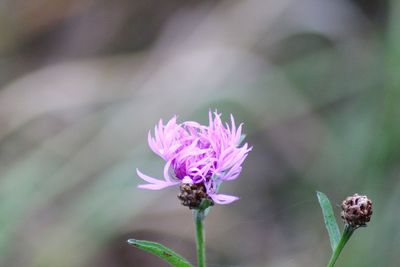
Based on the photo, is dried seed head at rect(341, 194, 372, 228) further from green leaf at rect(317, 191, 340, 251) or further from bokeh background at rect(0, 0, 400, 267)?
bokeh background at rect(0, 0, 400, 267)

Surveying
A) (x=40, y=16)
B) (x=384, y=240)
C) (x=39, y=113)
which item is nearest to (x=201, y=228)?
(x=384, y=240)

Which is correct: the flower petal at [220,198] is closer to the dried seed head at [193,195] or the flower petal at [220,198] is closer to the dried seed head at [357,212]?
the dried seed head at [193,195]

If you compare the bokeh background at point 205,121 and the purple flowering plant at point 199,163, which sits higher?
the bokeh background at point 205,121

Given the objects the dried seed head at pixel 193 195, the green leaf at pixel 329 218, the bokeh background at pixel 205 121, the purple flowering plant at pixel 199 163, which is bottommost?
the green leaf at pixel 329 218

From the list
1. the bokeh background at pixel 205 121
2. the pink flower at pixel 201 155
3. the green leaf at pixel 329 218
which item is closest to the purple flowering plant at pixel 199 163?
the pink flower at pixel 201 155

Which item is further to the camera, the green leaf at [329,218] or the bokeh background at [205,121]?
the bokeh background at [205,121]

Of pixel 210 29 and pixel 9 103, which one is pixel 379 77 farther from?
pixel 9 103
